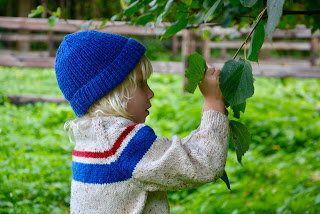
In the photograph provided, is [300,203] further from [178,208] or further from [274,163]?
[274,163]

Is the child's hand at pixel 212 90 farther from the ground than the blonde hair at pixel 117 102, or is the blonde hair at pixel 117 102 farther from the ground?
the child's hand at pixel 212 90

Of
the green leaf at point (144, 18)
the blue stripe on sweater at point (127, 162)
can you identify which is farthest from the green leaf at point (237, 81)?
the green leaf at point (144, 18)

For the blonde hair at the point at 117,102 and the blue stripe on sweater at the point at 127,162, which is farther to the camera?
the blonde hair at the point at 117,102

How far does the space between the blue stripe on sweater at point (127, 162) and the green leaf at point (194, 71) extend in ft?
0.69

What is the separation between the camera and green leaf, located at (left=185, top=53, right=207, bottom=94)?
44.2 inches

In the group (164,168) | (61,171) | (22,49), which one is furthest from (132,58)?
(22,49)

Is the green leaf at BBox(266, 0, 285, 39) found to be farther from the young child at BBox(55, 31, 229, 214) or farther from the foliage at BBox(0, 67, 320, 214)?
the foliage at BBox(0, 67, 320, 214)

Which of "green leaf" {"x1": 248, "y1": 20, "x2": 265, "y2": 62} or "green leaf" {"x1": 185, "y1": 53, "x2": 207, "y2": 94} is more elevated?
"green leaf" {"x1": 248, "y1": 20, "x2": 265, "y2": 62}

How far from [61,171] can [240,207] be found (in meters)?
1.58

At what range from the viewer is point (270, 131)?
4555 millimetres

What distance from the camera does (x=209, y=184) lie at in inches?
128

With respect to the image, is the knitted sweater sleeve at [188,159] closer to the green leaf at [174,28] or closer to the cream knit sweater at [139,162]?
the cream knit sweater at [139,162]

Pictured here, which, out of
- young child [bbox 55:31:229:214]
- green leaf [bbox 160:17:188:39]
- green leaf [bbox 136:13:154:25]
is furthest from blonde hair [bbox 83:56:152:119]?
green leaf [bbox 136:13:154:25]

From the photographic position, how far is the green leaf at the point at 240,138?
1.17 meters
